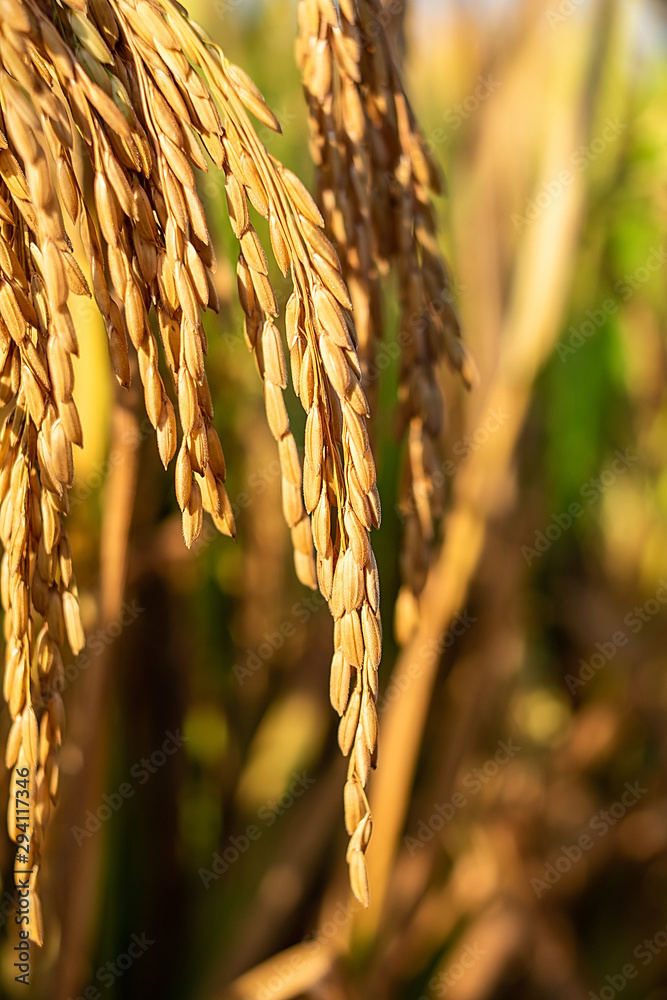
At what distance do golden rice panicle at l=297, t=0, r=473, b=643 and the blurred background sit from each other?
10.3 inches

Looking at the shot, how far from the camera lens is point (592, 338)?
1308 millimetres

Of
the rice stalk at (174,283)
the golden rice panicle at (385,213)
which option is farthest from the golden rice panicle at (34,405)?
the golden rice panicle at (385,213)

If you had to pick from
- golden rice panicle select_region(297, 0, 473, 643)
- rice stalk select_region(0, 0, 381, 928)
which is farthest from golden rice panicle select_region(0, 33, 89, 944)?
golden rice panicle select_region(297, 0, 473, 643)

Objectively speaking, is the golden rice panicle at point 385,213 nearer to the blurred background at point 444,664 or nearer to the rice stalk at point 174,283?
the rice stalk at point 174,283

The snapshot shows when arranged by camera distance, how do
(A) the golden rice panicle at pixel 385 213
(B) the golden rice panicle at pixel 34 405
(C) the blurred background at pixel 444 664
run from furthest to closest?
1. (C) the blurred background at pixel 444 664
2. (A) the golden rice panicle at pixel 385 213
3. (B) the golden rice panicle at pixel 34 405

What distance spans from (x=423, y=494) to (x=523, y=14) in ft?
2.78

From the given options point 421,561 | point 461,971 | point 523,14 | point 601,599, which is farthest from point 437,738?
point 523,14

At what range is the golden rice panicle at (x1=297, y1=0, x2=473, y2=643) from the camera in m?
0.50

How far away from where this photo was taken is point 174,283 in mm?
399

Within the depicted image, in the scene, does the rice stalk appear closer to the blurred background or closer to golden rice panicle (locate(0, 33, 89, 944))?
golden rice panicle (locate(0, 33, 89, 944))

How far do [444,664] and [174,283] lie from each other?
2.64 ft

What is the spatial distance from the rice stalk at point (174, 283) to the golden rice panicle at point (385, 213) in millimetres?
113

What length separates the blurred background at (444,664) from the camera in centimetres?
86

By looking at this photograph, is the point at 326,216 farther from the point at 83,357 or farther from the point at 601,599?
the point at 601,599
